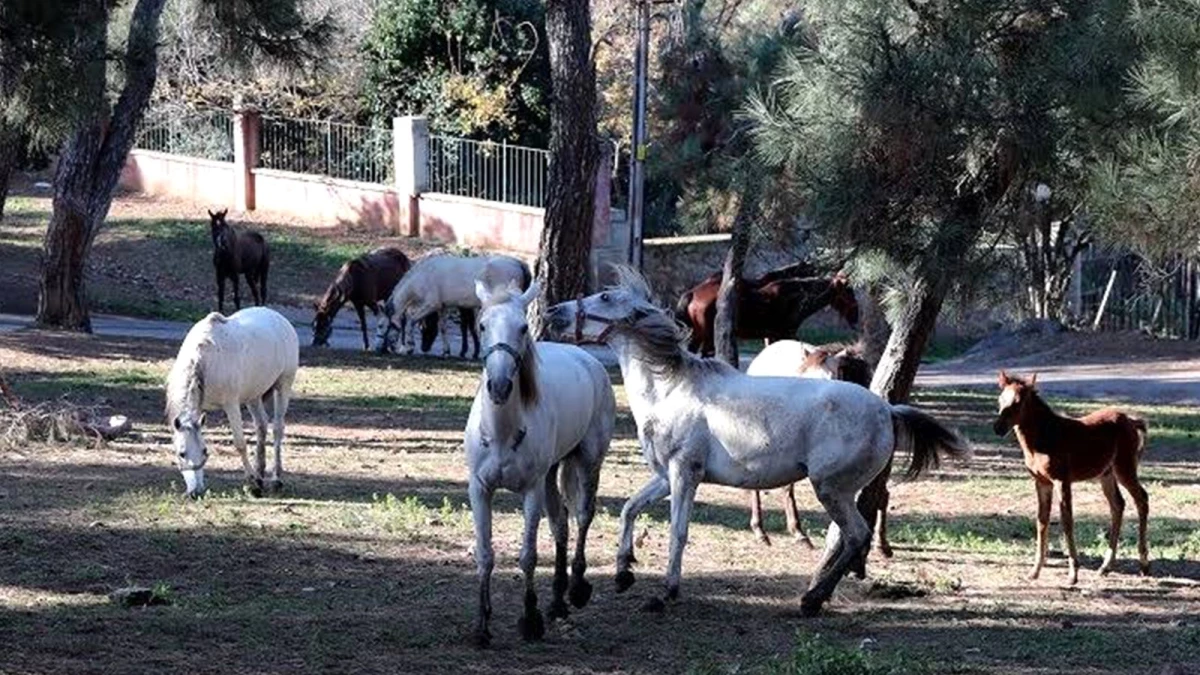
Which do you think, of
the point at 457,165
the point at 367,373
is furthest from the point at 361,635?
the point at 457,165

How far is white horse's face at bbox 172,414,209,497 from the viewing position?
46.8ft

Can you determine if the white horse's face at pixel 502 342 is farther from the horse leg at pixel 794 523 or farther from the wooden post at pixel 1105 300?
the wooden post at pixel 1105 300

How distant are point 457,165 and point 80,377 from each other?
20113mm

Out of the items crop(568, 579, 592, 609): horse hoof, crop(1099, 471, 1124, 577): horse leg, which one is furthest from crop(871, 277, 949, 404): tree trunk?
crop(568, 579, 592, 609): horse hoof

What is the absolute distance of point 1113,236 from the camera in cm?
1266

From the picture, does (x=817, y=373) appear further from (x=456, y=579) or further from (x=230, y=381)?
(x=230, y=381)

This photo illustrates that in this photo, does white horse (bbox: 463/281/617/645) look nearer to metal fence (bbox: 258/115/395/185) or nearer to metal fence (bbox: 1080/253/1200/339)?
metal fence (bbox: 1080/253/1200/339)

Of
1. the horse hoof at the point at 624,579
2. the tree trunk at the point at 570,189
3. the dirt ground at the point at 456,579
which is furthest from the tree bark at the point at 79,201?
the horse hoof at the point at 624,579

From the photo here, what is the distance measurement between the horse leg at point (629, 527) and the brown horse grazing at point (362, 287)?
18957 mm

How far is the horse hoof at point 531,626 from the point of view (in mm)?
10055

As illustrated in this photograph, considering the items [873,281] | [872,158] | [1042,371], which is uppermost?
[872,158]

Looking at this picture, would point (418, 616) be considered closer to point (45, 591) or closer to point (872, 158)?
point (45, 591)

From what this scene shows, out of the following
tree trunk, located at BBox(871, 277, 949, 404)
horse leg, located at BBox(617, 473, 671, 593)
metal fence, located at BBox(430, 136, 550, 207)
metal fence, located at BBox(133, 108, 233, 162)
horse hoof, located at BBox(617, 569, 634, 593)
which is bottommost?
horse hoof, located at BBox(617, 569, 634, 593)

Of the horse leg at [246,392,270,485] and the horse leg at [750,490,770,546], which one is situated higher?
the horse leg at [246,392,270,485]
